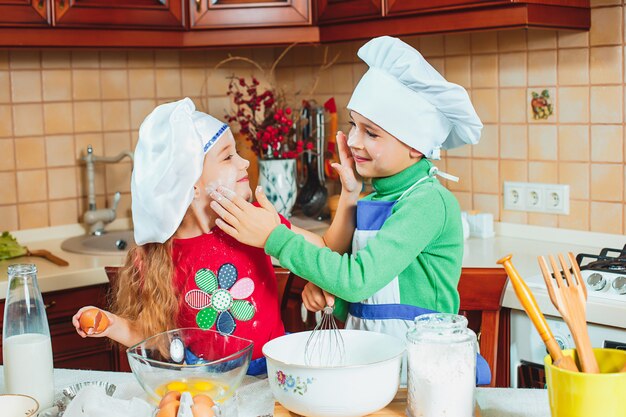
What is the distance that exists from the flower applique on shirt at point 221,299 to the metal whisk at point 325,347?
0.29 meters

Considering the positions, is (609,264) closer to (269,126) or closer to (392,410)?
(392,410)

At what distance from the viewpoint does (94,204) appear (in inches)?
113

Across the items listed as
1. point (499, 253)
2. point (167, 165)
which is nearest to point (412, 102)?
point (167, 165)

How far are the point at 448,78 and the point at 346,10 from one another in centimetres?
40

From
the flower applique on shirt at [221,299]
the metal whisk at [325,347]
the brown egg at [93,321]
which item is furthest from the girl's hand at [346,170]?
the brown egg at [93,321]

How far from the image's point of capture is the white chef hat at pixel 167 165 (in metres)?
1.44

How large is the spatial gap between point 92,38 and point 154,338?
142 cm

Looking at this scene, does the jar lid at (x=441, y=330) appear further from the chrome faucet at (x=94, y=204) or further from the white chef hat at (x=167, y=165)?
the chrome faucet at (x=94, y=204)

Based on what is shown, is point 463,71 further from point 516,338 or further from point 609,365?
point 609,365

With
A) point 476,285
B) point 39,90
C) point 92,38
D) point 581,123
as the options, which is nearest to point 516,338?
point 476,285

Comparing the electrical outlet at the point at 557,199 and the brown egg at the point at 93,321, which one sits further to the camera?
the electrical outlet at the point at 557,199

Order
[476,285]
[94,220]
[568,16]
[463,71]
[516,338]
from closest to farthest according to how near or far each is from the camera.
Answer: [476,285]
[516,338]
[568,16]
[463,71]
[94,220]

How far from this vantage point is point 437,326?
1083 millimetres

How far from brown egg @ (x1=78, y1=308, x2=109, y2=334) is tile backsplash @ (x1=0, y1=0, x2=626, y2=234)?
1.52 metres
